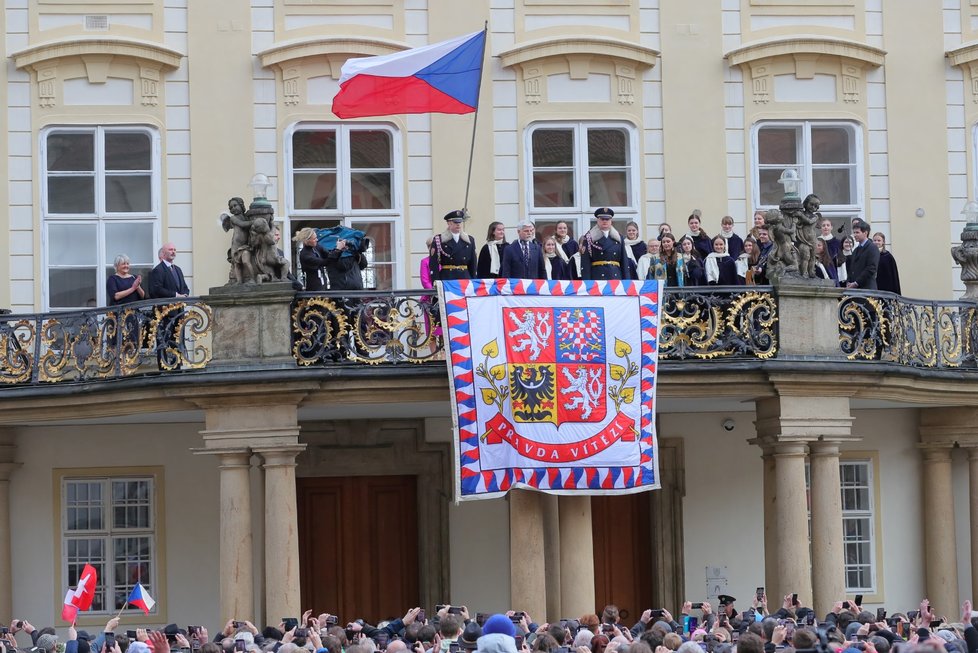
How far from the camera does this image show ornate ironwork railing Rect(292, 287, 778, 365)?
21.3m

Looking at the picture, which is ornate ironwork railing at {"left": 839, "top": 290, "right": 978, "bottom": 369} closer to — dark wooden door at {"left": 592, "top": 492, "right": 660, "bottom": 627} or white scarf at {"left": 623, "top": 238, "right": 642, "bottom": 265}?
white scarf at {"left": 623, "top": 238, "right": 642, "bottom": 265}

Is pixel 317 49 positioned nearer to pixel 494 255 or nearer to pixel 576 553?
pixel 494 255

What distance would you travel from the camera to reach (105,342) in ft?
72.7

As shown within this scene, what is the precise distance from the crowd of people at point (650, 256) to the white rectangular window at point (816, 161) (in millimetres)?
1484

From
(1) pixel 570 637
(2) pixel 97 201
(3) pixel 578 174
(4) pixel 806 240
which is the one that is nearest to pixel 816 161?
(3) pixel 578 174

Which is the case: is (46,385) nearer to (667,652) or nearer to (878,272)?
(878,272)

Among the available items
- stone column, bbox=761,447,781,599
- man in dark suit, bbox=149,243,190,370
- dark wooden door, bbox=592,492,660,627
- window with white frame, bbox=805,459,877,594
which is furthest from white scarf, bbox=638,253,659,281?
man in dark suit, bbox=149,243,190,370

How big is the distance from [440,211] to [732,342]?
477 centimetres

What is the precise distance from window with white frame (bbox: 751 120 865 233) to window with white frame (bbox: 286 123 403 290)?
14.9 feet

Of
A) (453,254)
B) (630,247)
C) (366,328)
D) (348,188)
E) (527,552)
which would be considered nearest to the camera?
(527,552)

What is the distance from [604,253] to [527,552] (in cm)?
322

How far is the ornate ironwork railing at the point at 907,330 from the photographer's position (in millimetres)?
22141

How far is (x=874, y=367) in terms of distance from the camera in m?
22.0

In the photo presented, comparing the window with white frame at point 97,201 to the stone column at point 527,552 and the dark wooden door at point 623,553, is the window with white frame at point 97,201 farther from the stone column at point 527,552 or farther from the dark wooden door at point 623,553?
the dark wooden door at point 623,553
